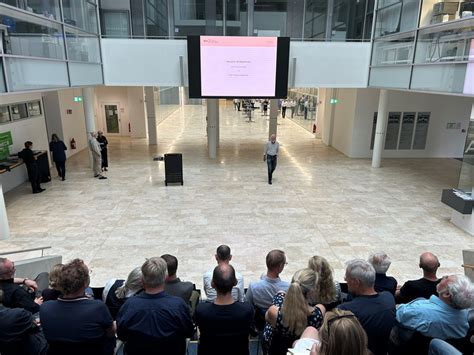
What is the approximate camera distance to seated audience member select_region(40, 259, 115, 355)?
2490 millimetres

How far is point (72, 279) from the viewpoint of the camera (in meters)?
2.54

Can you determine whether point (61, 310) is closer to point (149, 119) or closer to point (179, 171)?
point (179, 171)

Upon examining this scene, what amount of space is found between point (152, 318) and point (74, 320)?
1.75 ft

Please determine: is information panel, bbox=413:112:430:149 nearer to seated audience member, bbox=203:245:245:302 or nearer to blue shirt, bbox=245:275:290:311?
seated audience member, bbox=203:245:245:302

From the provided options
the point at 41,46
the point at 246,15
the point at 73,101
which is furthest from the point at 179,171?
the point at 73,101

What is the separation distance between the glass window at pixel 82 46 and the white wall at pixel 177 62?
0.39 m

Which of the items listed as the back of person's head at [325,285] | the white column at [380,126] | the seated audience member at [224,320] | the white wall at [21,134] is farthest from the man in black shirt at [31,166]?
the white column at [380,126]

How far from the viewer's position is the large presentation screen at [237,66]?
11688 millimetres

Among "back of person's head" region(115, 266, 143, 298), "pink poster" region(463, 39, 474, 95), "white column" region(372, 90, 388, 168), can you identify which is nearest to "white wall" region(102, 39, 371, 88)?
"white column" region(372, 90, 388, 168)

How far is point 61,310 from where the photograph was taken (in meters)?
2.52

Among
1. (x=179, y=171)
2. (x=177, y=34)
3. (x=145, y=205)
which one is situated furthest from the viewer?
(x=177, y=34)

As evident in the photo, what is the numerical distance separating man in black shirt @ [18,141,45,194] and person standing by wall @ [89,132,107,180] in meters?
1.76

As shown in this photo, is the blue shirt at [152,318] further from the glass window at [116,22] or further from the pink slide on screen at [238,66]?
the glass window at [116,22]

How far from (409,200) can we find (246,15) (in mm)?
7917
